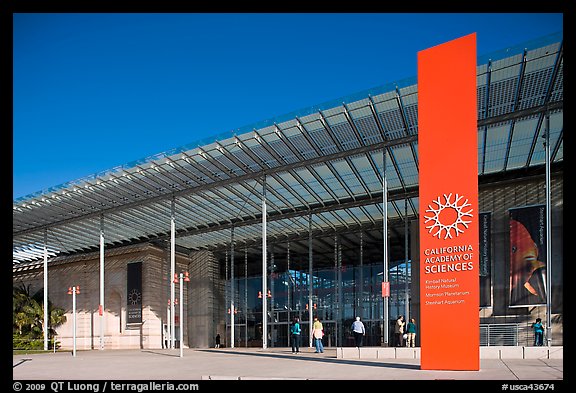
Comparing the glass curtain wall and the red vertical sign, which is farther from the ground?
the red vertical sign

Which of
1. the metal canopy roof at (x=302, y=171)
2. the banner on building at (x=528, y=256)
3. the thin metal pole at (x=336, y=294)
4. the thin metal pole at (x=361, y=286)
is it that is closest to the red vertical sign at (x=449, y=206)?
the metal canopy roof at (x=302, y=171)

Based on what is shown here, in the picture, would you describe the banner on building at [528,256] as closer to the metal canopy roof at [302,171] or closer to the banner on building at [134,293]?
the metal canopy roof at [302,171]

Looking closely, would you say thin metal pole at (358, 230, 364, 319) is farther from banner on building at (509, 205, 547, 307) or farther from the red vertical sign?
the red vertical sign

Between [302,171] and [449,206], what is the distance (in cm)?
1662

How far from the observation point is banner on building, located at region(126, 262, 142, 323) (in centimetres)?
4878

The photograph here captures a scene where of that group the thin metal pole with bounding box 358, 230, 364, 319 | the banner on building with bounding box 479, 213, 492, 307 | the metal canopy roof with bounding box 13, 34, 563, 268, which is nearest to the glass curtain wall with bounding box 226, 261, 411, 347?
the thin metal pole with bounding box 358, 230, 364, 319

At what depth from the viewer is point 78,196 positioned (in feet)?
123

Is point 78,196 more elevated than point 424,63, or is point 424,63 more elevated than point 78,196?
point 424,63

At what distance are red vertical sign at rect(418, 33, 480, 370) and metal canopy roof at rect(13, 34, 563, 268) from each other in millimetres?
5759

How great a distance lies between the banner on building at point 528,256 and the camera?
31453mm

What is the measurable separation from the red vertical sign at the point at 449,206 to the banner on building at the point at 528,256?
657 inches
